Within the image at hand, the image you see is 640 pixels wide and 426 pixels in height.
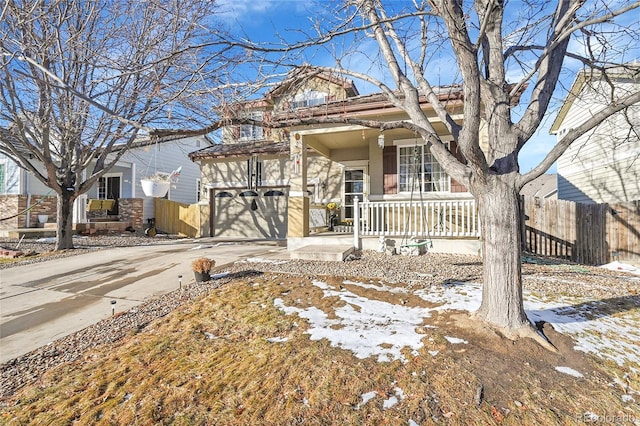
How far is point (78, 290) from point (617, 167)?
52.8 ft

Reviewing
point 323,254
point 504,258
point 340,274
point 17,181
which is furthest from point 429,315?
point 17,181

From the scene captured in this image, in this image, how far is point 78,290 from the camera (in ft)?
16.6

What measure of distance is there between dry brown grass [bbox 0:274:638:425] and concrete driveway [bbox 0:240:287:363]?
113 cm

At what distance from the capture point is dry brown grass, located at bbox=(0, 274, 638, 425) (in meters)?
2.06

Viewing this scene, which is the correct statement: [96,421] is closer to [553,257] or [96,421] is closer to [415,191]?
[415,191]

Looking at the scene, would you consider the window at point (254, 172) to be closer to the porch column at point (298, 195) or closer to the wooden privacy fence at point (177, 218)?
the wooden privacy fence at point (177, 218)

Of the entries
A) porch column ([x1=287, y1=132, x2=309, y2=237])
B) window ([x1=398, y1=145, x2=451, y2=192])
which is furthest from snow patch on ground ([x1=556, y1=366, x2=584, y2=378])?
window ([x1=398, y1=145, x2=451, y2=192])

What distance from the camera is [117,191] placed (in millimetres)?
17406

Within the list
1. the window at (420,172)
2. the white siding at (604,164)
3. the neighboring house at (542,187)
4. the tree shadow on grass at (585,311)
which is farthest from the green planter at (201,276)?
the neighboring house at (542,187)

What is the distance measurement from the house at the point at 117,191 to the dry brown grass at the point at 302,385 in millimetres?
8740

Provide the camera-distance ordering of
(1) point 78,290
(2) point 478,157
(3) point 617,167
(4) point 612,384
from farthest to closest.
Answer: (3) point 617,167, (1) point 78,290, (2) point 478,157, (4) point 612,384

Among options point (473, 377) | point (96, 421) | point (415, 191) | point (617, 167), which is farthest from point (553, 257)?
point (96, 421)

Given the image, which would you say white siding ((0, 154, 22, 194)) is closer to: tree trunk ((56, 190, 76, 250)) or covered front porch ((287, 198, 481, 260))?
tree trunk ((56, 190, 76, 250))

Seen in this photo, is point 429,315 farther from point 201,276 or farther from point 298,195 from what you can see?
point 298,195
